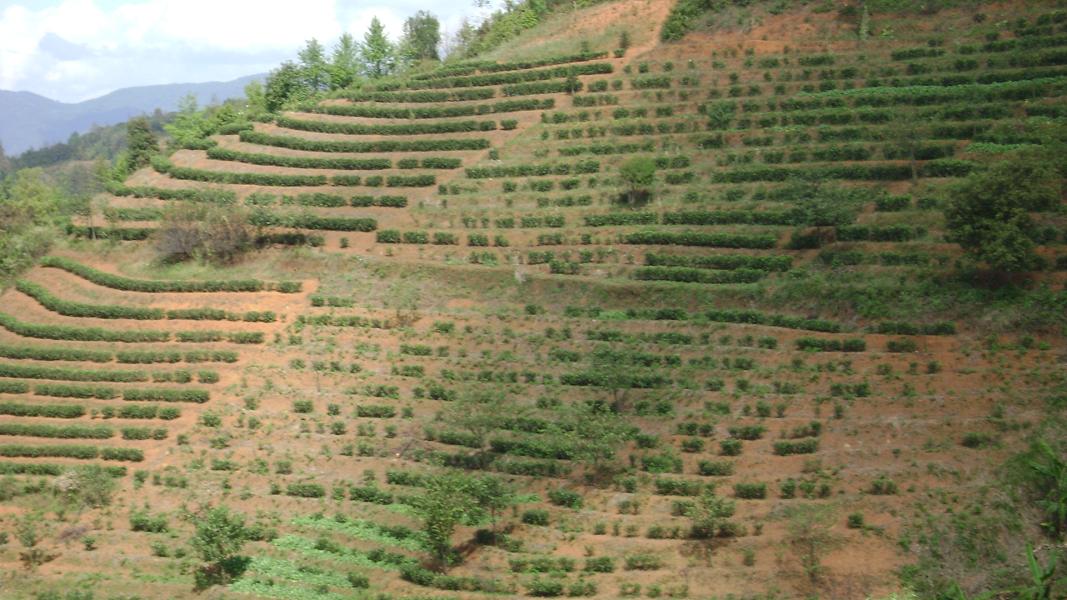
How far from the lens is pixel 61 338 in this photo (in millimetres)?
43250

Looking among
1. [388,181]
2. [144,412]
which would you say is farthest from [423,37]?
[144,412]

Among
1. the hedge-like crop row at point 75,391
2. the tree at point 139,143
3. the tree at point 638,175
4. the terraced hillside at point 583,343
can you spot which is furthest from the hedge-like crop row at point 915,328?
the tree at point 139,143

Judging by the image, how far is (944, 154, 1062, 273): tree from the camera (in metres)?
35.1

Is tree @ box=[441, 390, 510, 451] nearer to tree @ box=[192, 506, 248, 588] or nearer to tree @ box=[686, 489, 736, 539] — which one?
tree @ box=[686, 489, 736, 539]

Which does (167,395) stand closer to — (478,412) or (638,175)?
(478,412)

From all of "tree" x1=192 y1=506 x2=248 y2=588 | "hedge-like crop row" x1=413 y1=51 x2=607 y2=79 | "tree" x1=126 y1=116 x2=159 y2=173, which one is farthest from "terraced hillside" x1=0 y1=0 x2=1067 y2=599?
"tree" x1=126 y1=116 x2=159 y2=173

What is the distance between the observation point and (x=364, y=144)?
5525 cm

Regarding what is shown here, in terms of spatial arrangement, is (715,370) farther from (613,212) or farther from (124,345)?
(124,345)

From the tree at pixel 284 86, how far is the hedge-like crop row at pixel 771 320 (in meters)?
40.5

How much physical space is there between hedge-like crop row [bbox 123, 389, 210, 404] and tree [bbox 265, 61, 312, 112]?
3279 cm

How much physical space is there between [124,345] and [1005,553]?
37.1m

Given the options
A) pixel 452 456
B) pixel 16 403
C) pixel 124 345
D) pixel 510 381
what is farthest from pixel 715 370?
pixel 16 403

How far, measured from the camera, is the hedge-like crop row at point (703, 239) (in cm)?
4206

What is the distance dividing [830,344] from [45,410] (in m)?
33.0
